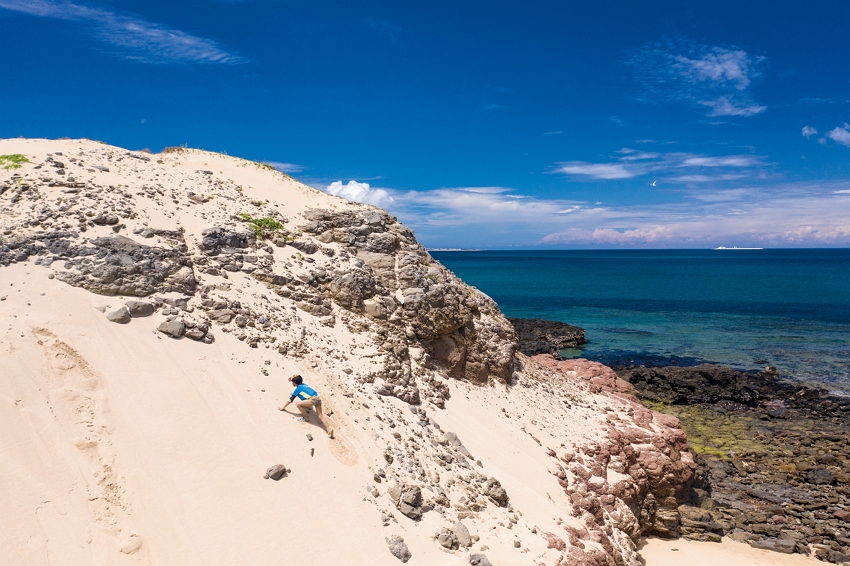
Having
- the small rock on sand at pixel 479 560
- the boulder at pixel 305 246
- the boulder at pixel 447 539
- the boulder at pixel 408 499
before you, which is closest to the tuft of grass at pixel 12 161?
the boulder at pixel 305 246

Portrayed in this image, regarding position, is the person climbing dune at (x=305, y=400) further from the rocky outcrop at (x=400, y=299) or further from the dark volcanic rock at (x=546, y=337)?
the dark volcanic rock at (x=546, y=337)

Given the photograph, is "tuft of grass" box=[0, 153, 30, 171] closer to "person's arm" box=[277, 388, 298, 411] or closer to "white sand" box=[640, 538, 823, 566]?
"person's arm" box=[277, 388, 298, 411]

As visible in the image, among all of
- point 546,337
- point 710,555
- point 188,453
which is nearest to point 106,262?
point 188,453

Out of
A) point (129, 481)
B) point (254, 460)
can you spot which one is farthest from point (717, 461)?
point (129, 481)

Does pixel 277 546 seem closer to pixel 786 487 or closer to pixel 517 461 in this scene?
pixel 517 461

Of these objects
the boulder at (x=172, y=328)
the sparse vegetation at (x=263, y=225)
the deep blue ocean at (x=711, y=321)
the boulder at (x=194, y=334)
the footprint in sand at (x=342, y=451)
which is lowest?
the deep blue ocean at (x=711, y=321)

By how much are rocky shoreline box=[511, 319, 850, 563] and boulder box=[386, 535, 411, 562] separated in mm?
10795

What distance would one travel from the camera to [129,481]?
25.6 feet

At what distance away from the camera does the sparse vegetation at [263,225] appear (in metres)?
15.2

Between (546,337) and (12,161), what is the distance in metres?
38.6

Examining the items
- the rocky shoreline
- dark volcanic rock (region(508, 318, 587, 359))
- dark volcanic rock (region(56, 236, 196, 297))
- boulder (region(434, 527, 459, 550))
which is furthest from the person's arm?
dark volcanic rock (region(508, 318, 587, 359))

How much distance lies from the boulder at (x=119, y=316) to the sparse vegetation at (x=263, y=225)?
5337 millimetres

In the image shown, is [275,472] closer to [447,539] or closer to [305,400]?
[305,400]

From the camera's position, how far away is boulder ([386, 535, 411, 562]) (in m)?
8.43
